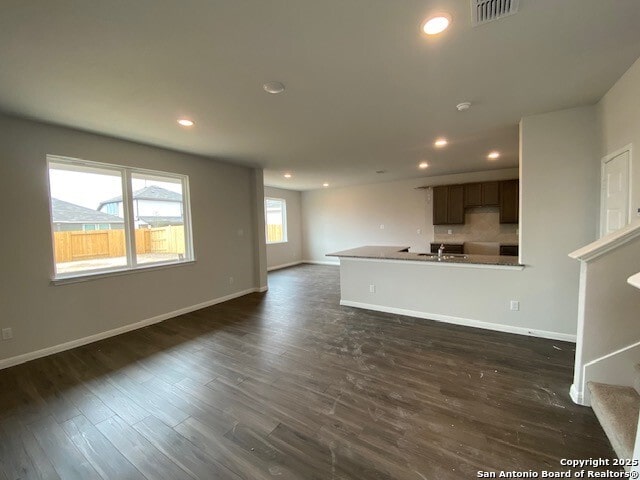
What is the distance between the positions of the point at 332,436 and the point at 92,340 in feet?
10.8

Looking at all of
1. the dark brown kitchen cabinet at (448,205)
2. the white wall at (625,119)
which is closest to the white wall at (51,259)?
the dark brown kitchen cabinet at (448,205)

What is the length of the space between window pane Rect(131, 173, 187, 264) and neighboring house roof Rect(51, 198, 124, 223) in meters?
0.37

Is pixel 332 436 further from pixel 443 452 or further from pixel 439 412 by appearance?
pixel 439 412

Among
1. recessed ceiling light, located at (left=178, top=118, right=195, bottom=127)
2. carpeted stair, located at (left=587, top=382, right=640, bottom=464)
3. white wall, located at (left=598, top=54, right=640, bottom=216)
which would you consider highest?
recessed ceiling light, located at (left=178, top=118, right=195, bottom=127)

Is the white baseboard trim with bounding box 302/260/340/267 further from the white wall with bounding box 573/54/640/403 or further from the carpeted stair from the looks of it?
the carpeted stair

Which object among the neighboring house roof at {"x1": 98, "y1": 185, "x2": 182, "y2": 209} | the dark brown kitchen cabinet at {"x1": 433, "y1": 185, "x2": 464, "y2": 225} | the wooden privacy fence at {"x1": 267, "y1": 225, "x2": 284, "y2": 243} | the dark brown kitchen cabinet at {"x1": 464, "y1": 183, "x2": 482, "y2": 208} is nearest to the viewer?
the neighboring house roof at {"x1": 98, "y1": 185, "x2": 182, "y2": 209}

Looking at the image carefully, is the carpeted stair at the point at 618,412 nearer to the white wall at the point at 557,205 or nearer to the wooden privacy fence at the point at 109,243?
the white wall at the point at 557,205

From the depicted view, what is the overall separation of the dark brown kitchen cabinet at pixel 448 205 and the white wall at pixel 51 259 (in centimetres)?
490

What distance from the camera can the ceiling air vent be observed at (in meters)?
1.38

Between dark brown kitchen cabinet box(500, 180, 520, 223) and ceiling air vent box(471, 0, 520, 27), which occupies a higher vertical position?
ceiling air vent box(471, 0, 520, 27)

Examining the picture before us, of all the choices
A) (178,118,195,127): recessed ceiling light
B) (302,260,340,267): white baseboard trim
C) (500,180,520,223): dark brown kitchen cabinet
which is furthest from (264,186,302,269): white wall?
(500,180,520,223): dark brown kitchen cabinet

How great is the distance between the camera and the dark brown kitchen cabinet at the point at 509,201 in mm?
5586

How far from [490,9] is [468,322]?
3.31 meters

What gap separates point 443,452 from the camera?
5.21 ft
